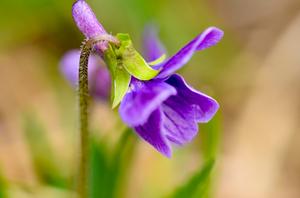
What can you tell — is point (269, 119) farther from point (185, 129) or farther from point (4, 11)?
point (185, 129)

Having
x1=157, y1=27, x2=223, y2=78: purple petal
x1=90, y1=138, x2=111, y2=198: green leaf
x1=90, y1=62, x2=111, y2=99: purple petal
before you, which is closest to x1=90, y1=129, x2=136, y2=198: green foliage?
x1=90, y1=138, x2=111, y2=198: green leaf

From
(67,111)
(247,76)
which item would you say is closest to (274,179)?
(247,76)

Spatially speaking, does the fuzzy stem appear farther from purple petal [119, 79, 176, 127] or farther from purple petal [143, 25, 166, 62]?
purple petal [143, 25, 166, 62]

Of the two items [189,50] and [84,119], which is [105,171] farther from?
Result: [189,50]

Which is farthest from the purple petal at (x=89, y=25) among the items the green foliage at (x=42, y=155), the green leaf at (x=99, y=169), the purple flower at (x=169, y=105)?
the green foliage at (x=42, y=155)

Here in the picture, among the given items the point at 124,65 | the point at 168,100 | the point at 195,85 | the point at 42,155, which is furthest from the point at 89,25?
the point at 195,85
